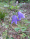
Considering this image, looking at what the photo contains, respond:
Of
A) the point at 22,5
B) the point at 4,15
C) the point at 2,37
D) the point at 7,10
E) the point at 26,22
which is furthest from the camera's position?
the point at 22,5

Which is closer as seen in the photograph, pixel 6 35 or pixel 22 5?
pixel 6 35

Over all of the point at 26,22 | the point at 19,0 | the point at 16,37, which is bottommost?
the point at 16,37

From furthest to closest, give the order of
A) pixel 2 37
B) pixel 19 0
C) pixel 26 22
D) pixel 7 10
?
1. pixel 19 0
2. pixel 7 10
3. pixel 26 22
4. pixel 2 37

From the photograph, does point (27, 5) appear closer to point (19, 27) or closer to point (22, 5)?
point (22, 5)

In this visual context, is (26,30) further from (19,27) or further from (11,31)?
(11,31)

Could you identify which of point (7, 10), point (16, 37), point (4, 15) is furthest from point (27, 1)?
point (16, 37)

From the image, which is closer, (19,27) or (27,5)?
(19,27)

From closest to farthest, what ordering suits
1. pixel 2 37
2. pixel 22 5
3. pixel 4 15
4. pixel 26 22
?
pixel 2 37
pixel 26 22
pixel 4 15
pixel 22 5

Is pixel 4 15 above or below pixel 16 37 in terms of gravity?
above

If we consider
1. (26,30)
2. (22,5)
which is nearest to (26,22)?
(26,30)
